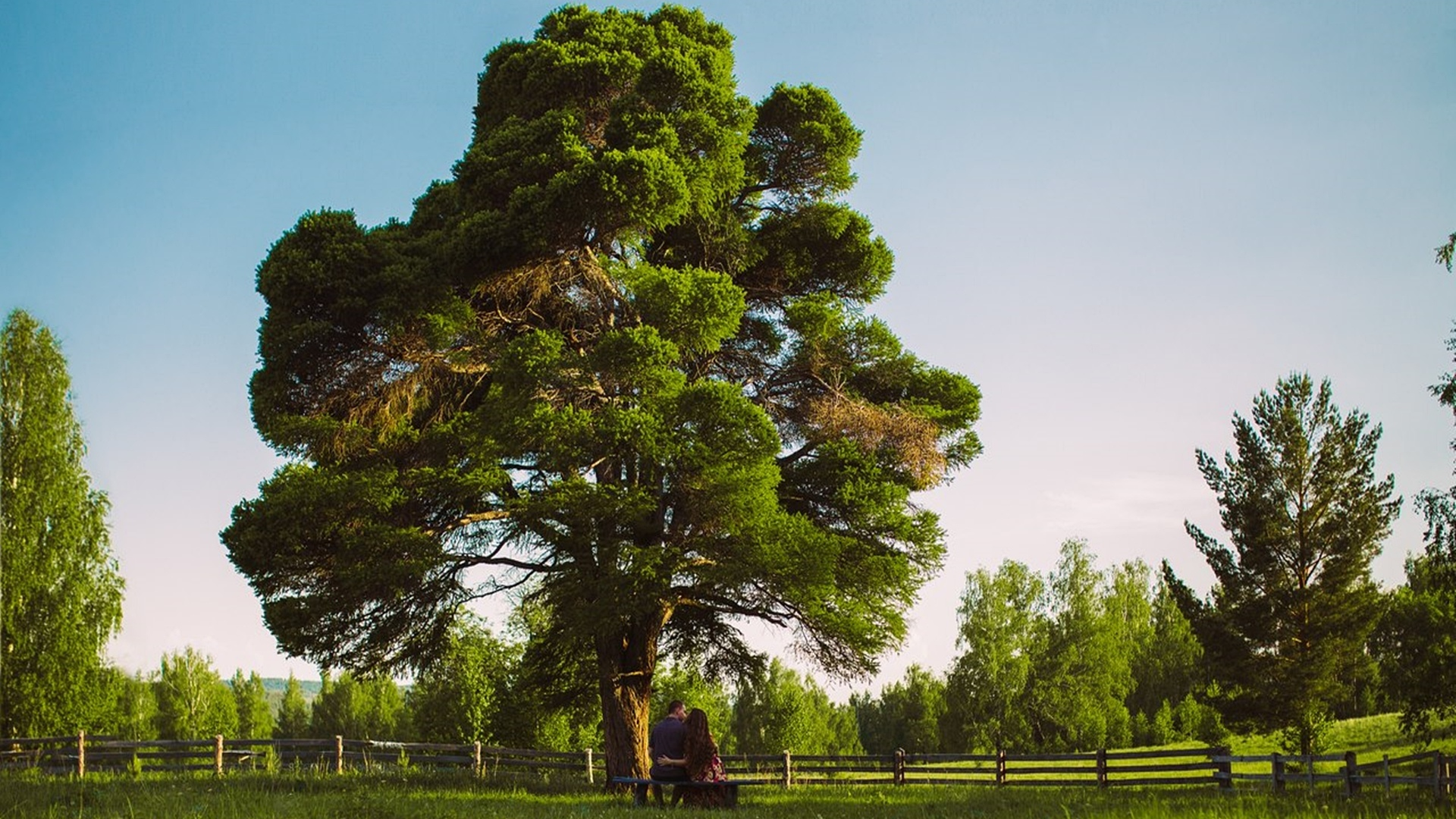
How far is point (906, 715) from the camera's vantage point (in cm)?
7600

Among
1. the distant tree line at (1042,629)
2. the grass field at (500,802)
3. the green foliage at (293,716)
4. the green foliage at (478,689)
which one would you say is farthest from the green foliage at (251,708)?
the grass field at (500,802)

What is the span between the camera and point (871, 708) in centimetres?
10338

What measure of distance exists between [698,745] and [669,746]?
0.61 m

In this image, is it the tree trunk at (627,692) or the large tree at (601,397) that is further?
the tree trunk at (627,692)

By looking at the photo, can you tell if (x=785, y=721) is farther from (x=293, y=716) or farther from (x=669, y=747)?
(x=293, y=716)

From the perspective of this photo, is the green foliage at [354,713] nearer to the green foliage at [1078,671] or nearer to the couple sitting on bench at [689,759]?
the green foliage at [1078,671]

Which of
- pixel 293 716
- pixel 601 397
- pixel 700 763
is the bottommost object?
pixel 293 716

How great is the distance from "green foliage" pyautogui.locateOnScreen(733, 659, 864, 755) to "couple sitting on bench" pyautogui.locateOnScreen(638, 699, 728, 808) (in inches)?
1332

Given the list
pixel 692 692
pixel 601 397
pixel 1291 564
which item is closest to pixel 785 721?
pixel 692 692

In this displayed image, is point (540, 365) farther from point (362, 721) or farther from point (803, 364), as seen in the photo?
point (362, 721)

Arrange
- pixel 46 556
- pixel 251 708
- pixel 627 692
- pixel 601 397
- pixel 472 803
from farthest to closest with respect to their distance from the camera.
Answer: pixel 251 708 → pixel 46 556 → pixel 627 692 → pixel 601 397 → pixel 472 803

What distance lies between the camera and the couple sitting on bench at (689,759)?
1480 cm

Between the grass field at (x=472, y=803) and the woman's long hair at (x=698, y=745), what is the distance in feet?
2.88

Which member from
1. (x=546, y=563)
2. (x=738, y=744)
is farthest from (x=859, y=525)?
(x=738, y=744)
